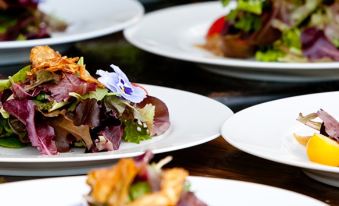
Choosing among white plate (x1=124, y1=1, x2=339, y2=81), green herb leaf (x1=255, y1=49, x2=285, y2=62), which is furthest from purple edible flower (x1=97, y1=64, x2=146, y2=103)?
green herb leaf (x1=255, y1=49, x2=285, y2=62)

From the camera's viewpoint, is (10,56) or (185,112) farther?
(10,56)

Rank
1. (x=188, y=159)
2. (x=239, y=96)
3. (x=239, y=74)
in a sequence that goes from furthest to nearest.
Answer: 1. (x=239, y=74)
2. (x=239, y=96)
3. (x=188, y=159)

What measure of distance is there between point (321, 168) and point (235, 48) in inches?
45.7

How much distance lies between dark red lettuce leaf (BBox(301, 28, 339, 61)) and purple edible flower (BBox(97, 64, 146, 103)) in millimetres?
855

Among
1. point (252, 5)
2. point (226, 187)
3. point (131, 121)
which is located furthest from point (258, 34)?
point (226, 187)

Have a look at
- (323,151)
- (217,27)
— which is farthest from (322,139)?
(217,27)

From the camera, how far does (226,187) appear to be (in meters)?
1.29

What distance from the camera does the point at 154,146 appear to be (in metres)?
1.63

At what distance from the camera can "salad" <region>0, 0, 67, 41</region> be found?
275cm

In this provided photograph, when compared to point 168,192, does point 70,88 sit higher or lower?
lower

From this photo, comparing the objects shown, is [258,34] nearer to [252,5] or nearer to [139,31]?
[252,5]

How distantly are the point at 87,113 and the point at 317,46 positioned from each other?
0.97m

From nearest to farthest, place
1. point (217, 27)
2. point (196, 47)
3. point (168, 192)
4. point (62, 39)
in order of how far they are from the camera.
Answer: point (168, 192) < point (62, 39) < point (196, 47) < point (217, 27)

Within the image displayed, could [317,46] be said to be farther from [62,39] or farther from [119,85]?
[119,85]
